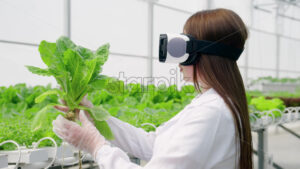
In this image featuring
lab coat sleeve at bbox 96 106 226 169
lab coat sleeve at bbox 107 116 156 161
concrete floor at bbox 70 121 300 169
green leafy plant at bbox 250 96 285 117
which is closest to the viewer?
lab coat sleeve at bbox 96 106 226 169

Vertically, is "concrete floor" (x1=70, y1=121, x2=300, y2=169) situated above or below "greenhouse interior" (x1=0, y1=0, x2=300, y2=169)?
below

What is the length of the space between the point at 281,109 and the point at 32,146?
2.17 m

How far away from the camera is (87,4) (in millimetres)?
3354

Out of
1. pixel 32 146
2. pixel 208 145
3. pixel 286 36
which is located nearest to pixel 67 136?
pixel 32 146

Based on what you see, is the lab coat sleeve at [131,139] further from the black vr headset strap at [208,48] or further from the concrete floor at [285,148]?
the concrete floor at [285,148]

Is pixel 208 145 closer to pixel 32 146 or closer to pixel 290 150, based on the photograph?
pixel 32 146

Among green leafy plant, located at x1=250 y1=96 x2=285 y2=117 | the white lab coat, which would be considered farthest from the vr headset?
green leafy plant, located at x1=250 y1=96 x2=285 y2=117

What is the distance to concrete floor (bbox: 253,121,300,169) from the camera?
3357mm

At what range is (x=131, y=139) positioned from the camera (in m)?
1.00

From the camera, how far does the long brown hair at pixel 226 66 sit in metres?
0.73

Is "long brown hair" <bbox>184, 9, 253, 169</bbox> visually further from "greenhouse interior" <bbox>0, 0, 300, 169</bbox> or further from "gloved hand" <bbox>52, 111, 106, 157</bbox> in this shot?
"gloved hand" <bbox>52, 111, 106, 157</bbox>

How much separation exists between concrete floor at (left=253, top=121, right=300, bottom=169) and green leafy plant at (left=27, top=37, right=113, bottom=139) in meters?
2.48

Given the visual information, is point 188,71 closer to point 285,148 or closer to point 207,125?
point 207,125

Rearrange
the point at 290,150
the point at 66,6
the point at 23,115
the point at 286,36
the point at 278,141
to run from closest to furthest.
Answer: the point at 23,115
the point at 66,6
the point at 290,150
the point at 278,141
the point at 286,36
